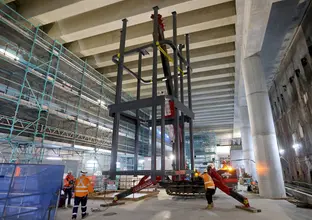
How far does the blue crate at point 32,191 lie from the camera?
17.5 ft

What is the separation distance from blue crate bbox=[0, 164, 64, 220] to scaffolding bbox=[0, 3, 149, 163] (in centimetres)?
343

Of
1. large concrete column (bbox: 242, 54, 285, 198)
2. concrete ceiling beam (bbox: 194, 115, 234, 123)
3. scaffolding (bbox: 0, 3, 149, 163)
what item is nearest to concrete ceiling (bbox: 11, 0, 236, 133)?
scaffolding (bbox: 0, 3, 149, 163)

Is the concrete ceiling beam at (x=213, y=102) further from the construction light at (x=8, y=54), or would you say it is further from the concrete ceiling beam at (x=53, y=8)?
the construction light at (x=8, y=54)

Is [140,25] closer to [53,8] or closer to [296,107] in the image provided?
[53,8]

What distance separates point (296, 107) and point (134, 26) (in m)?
11.0

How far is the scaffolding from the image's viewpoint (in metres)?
8.95

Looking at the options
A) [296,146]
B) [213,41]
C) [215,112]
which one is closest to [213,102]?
[215,112]

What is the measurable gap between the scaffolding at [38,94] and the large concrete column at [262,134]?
33.2 feet

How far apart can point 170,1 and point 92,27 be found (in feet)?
14.7

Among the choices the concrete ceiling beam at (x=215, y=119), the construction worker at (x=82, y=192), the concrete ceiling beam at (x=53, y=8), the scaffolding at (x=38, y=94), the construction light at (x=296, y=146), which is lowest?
the construction worker at (x=82, y=192)

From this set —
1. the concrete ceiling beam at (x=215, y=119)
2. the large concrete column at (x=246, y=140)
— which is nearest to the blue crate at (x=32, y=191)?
the large concrete column at (x=246, y=140)

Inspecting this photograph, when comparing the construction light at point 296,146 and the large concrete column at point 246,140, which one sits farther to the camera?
the large concrete column at point 246,140

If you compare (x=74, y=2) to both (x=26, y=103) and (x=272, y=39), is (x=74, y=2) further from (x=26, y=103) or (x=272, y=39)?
(x=272, y=39)

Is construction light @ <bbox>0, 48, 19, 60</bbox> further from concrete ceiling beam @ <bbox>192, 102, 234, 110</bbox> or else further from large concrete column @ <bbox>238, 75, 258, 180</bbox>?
concrete ceiling beam @ <bbox>192, 102, 234, 110</bbox>
